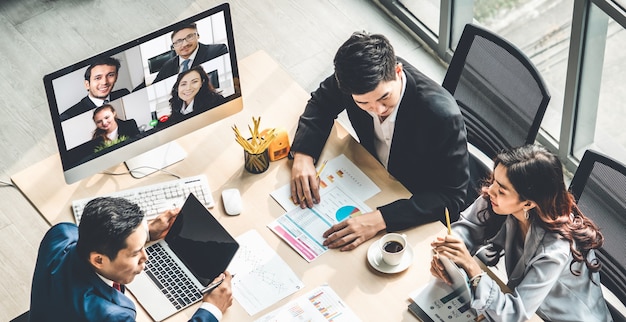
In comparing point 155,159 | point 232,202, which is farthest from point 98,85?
point 232,202

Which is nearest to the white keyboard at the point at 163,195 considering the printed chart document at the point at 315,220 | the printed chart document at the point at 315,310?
the printed chart document at the point at 315,220

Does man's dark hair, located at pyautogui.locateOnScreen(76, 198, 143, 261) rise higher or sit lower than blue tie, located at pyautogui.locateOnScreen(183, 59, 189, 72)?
lower

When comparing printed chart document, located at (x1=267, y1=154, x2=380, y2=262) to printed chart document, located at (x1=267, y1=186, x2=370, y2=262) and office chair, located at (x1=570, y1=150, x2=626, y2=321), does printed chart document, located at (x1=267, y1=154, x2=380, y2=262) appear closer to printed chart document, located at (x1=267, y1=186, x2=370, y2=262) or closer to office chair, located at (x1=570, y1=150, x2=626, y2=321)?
printed chart document, located at (x1=267, y1=186, x2=370, y2=262)

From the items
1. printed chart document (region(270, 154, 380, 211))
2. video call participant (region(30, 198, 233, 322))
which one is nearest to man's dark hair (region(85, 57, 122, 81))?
video call participant (region(30, 198, 233, 322))

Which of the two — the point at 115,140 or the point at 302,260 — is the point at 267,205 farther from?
the point at 115,140

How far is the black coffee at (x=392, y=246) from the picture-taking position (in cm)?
298

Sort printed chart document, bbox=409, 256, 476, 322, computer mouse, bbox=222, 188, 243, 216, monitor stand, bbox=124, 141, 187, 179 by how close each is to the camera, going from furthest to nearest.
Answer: monitor stand, bbox=124, 141, 187, 179 < computer mouse, bbox=222, 188, 243, 216 < printed chart document, bbox=409, 256, 476, 322

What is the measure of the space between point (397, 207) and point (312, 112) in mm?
544

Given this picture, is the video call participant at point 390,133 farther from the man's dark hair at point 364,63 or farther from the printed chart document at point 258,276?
the printed chart document at point 258,276

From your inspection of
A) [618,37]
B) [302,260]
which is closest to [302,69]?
[618,37]

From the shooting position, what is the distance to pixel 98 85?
A: 296 centimetres

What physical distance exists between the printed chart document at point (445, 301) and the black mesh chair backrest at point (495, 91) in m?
0.79

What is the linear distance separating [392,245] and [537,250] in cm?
46

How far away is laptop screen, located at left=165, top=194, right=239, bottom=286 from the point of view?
9.57 ft
